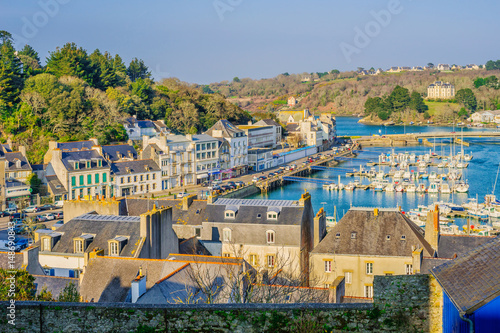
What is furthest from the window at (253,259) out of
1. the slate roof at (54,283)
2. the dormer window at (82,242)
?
the slate roof at (54,283)

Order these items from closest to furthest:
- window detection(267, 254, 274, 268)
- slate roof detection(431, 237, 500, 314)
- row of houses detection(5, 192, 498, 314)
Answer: slate roof detection(431, 237, 500, 314) < row of houses detection(5, 192, 498, 314) < window detection(267, 254, 274, 268)

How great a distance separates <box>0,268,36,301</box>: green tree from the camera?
8824mm

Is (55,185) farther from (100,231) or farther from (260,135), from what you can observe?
(260,135)

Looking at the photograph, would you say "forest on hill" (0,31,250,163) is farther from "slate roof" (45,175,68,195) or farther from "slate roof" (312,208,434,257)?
"slate roof" (312,208,434,257)

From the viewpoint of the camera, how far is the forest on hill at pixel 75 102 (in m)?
44.3

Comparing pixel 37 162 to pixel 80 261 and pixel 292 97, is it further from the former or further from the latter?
pixel 292 97

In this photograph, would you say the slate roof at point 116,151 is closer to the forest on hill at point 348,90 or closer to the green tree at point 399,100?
the green tree at point 399,100

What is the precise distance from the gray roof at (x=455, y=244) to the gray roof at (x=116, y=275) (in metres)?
8.28

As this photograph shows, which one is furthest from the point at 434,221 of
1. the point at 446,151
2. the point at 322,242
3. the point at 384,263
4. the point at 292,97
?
the point at 292,97

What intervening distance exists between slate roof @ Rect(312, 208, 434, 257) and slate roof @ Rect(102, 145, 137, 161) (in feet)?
85.9

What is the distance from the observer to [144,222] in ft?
45.8

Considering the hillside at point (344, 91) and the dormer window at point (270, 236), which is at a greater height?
the hillside at point (344, 91)

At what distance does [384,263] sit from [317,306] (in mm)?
9793

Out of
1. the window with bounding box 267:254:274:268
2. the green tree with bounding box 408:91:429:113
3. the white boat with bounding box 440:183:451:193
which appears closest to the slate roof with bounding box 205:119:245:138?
the white boat with bounding box 440:183:451:193
